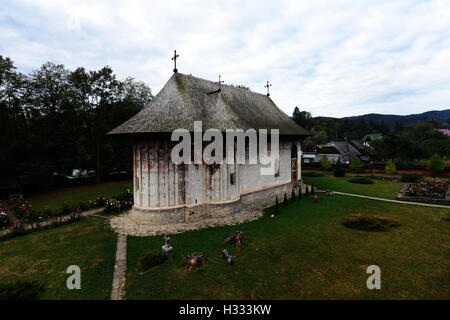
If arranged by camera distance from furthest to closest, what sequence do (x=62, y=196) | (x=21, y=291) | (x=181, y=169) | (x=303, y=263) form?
1. (x=62, y=196)
2. (x=181, y=169)
3. (x=303, y=263)
4. (x=21, y=291)

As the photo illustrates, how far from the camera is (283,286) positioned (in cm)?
823

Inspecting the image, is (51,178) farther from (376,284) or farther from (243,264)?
(376,284)

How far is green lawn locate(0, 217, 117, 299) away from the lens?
27.4ft

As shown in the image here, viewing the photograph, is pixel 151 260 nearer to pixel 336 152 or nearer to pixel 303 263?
pixel 303 263

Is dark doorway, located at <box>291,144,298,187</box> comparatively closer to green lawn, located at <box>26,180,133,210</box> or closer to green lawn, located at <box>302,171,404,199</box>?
green lawn, located at <box>302,171,404,199</box>

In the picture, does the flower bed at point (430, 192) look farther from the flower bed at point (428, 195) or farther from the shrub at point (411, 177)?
the shrub at point (411, 177)

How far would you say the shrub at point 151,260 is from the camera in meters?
9.80

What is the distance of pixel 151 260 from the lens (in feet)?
32.4

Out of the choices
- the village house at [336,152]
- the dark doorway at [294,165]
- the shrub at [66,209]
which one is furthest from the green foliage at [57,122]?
the village house at [336,152]

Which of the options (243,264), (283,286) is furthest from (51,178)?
(283,286)

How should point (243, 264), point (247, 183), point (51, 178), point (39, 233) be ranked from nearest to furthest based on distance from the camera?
point (243, 264) → point (39, 233) → point (247, 183) → point (51, 178)

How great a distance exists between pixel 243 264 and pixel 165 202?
7.03 meters

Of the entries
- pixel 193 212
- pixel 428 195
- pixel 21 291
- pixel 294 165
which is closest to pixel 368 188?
pixel 428 195

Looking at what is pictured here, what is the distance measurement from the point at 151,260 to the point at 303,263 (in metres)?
6.52
